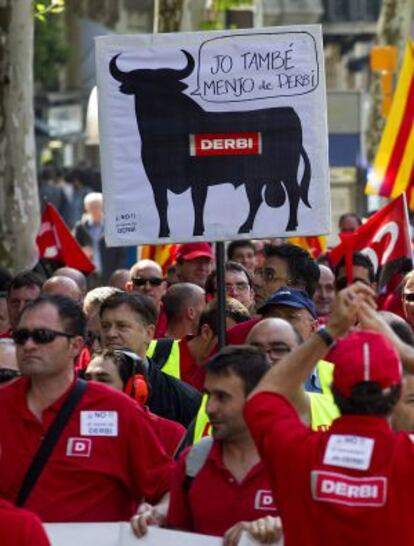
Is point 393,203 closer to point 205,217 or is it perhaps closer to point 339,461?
point 205,217

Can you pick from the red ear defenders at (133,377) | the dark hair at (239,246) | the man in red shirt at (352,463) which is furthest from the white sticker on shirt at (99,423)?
the dark hair at (239,246)

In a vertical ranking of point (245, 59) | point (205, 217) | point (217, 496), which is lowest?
point (217, 496)

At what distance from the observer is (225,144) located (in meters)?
9.64

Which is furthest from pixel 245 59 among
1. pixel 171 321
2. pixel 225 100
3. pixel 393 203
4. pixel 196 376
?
pixel 393 203

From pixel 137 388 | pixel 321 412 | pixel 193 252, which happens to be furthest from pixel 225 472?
pixel 193 252

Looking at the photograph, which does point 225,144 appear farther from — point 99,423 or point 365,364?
point 365,364

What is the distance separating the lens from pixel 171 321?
1236 cm

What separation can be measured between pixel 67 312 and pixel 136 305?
7.30ft

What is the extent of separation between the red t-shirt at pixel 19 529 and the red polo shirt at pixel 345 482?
74 centimetres

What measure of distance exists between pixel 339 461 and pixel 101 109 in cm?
377

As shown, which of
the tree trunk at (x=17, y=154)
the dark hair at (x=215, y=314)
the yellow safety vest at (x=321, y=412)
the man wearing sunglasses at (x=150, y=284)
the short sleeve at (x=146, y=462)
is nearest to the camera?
the short sleeve at (x=146, y=462)

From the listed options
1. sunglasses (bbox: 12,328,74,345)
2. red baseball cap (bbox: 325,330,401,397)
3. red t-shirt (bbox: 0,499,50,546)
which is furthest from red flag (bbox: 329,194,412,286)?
red t-shirt (bbox: 0,499,50,546)

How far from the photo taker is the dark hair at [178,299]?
12180 millimetres

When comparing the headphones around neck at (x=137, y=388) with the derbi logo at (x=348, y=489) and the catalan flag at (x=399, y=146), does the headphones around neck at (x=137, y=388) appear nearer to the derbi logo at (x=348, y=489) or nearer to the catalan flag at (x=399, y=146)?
the derbi logo at (x=348, y=489)
